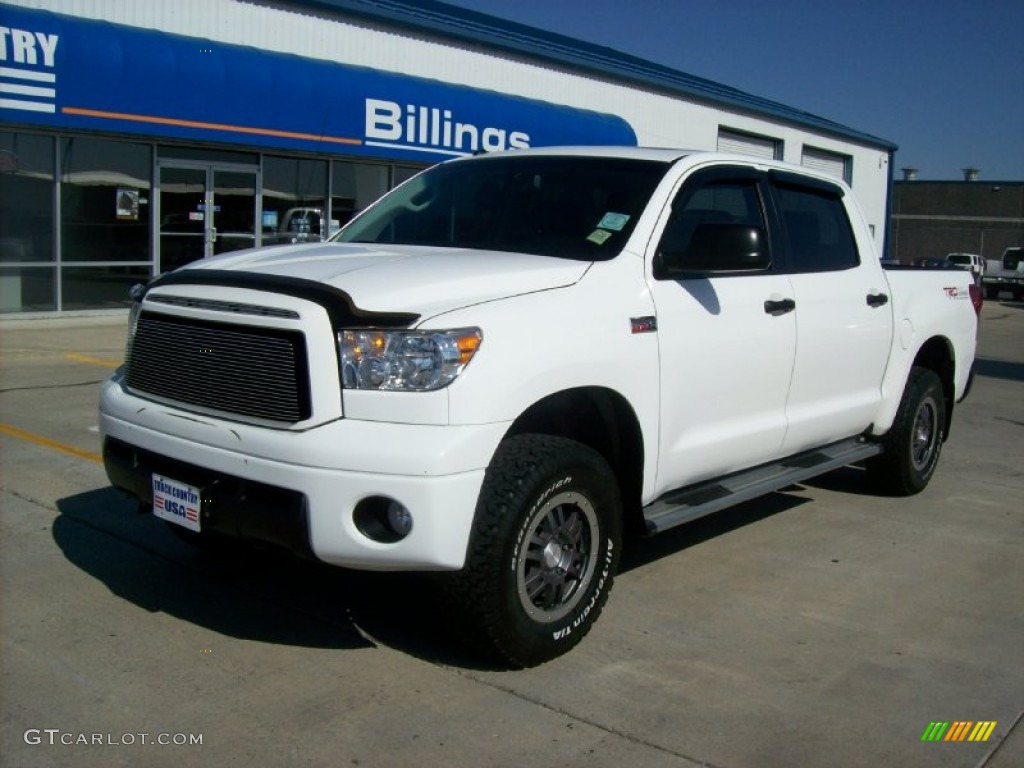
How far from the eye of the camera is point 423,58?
2038cm

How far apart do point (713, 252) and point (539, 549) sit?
1.56 m

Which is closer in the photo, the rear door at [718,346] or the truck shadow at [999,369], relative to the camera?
the rear door at [718,346]

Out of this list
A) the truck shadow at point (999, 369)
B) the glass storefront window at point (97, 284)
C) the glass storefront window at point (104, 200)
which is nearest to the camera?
the truck shadow at point (999, 369)

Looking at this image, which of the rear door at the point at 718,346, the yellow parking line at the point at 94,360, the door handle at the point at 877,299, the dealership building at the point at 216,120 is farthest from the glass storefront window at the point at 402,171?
the rear door at the point at 718,346

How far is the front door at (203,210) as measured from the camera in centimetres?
1719

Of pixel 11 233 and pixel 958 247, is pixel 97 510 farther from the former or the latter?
pixel 958 247

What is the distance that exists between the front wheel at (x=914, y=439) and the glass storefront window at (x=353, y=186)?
14062 millimetres

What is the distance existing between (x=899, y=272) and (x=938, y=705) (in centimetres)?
338

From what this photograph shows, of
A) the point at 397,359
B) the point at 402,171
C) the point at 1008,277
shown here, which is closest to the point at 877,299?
the point at 397,359

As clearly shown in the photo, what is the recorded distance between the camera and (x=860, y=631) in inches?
187

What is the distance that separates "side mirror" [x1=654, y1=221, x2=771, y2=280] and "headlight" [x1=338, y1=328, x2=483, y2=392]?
54.2 inches

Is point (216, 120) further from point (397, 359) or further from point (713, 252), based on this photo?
point (397, 359)

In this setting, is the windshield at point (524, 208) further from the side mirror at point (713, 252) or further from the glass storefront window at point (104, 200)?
the glass storefront window at point (104, 200)

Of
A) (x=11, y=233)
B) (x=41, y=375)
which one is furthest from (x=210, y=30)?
(x=41, y=375)
